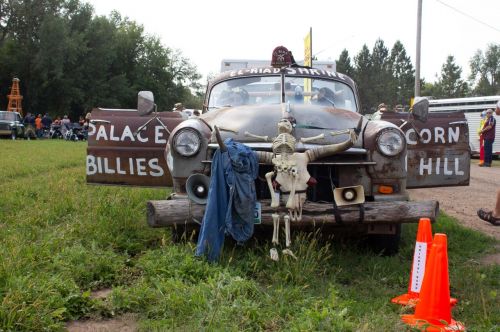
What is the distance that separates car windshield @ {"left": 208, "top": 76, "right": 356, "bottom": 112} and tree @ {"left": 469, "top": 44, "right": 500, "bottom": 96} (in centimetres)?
9015

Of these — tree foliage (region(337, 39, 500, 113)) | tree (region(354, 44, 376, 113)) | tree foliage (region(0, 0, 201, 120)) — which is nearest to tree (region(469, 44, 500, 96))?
tree foliage (region(337, 39, 500, 113))

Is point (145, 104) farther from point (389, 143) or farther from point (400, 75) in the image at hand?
point (400, 75)

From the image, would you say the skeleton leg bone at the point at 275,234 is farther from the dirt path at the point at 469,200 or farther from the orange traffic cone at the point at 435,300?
the dirt path at the point at 469,200

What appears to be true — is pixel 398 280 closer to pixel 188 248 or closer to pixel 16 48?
pixel 188 248

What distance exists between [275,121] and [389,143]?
3.38ft

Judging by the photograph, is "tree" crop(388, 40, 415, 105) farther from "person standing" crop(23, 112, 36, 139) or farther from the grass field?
the grass field

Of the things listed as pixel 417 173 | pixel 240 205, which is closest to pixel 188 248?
pixel 240 205

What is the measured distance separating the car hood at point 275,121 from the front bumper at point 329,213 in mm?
690

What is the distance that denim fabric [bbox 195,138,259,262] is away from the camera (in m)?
4.24

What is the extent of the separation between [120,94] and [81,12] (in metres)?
7.67

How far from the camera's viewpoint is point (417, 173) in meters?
5.43

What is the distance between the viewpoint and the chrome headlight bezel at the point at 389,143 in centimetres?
469

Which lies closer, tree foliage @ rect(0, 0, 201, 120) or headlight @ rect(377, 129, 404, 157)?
headlight @ rect(377, 129, 404, 157)

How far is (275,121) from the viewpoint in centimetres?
494
